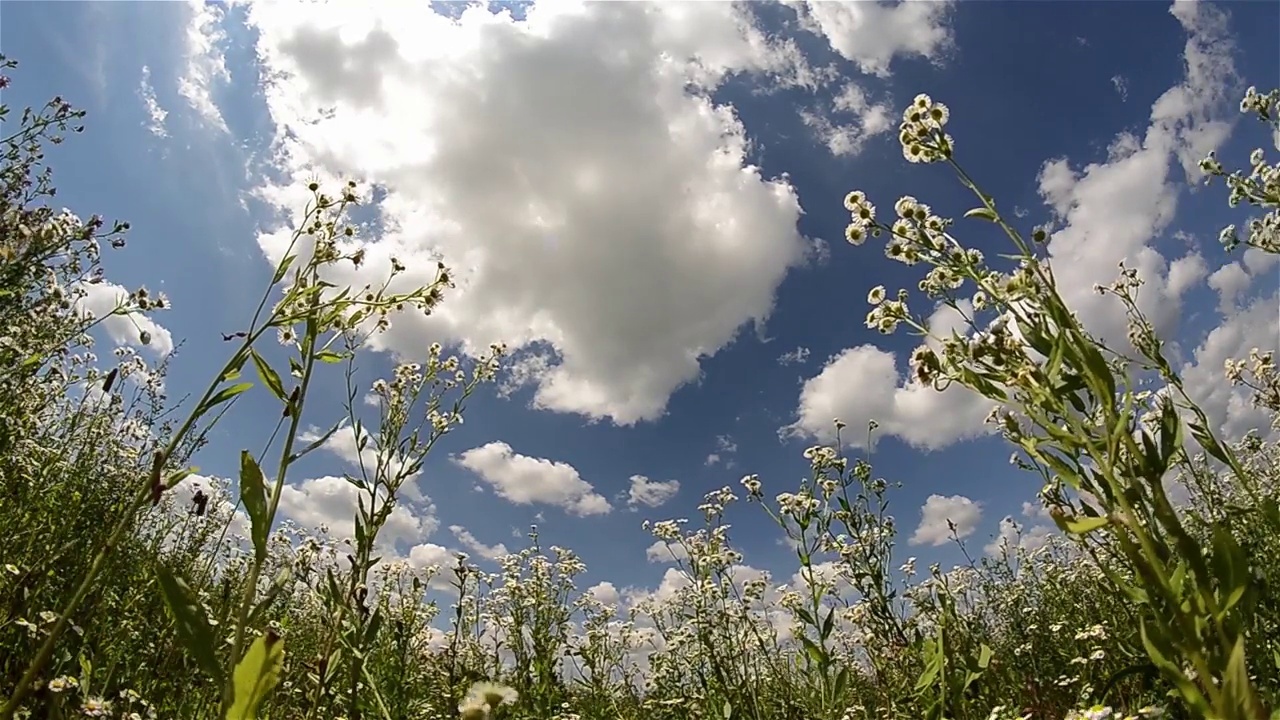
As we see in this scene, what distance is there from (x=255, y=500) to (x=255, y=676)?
0.20m

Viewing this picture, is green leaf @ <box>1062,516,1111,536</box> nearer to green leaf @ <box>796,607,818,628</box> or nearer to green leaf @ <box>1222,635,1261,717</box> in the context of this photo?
green leaf @ <box>1222,635,1261,717</box>

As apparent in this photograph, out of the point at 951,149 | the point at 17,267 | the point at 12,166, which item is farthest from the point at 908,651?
the point at 12,166

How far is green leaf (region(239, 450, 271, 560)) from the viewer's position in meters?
0.83

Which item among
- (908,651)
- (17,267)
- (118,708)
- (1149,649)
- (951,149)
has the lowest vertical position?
(1149,649)

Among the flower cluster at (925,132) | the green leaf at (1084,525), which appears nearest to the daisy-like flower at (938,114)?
the flower cluster at (925,132)

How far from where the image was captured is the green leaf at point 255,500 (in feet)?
2.73

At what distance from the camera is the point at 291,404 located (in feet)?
3.26

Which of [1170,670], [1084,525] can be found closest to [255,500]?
[1084,525]

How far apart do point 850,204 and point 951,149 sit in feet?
1.69

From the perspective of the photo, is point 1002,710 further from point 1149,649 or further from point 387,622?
point 387,622

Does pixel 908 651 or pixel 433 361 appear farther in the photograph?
pixel 433 361

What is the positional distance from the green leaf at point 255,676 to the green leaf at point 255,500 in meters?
0.10

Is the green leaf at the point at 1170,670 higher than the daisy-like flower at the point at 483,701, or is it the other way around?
the green leaf at the point at 1170,670

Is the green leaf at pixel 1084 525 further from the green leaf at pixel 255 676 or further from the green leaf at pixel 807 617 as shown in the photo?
the green leaf at pixel 807 617
